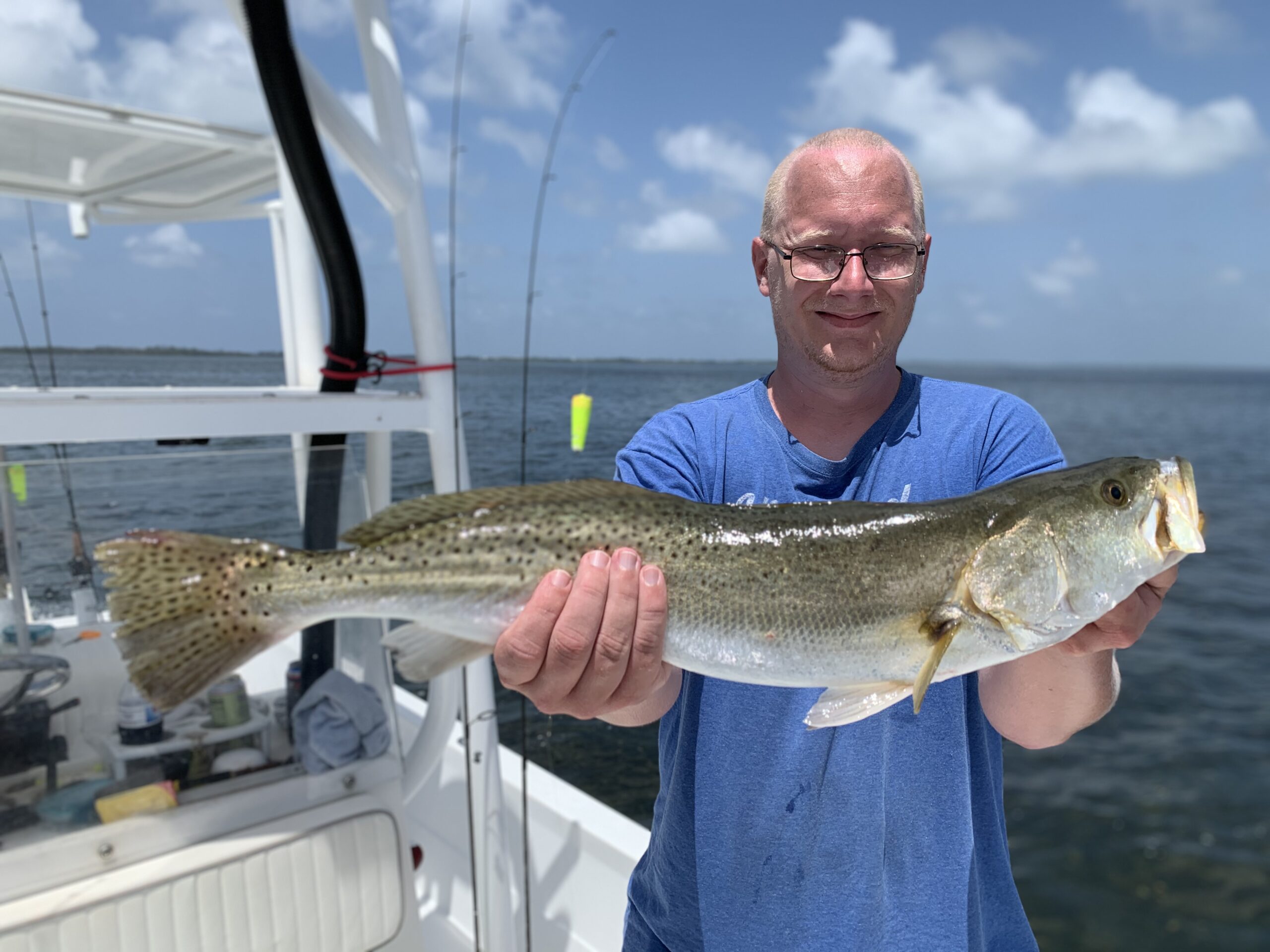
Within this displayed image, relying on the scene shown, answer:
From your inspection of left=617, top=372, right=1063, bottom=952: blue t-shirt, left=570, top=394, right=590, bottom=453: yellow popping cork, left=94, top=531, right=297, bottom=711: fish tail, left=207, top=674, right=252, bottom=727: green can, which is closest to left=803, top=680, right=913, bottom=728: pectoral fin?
left=617, top=372, right=1063, bottom=952: blue t-shirt

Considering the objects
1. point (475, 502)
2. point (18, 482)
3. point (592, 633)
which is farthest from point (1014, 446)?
point (18, 482)

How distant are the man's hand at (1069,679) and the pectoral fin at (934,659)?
36cm

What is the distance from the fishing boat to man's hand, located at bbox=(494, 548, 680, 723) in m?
1.85

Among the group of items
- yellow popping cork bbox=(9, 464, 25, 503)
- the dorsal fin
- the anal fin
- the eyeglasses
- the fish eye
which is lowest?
the anal fin

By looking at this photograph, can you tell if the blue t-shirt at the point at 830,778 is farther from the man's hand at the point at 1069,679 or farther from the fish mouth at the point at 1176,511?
the fish mouth at the point at 1176,511

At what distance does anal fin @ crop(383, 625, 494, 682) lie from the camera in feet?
8.00

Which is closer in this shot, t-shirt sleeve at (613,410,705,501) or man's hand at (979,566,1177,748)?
man's hand at (979,566,1177,748)

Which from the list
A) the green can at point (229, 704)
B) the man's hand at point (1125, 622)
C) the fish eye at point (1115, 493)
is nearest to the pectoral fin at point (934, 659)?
the man's hand at point (1125, 622)

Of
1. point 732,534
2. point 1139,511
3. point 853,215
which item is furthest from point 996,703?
point 853,215

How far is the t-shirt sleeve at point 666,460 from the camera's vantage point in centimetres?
273

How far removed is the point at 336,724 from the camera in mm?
4480

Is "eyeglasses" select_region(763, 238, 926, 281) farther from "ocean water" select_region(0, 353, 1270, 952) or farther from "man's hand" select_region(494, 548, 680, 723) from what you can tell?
"ocean water" select_region(0, 353, 1270, 952)

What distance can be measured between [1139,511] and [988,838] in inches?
43.4

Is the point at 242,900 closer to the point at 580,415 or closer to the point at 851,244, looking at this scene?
the point at 851,244
